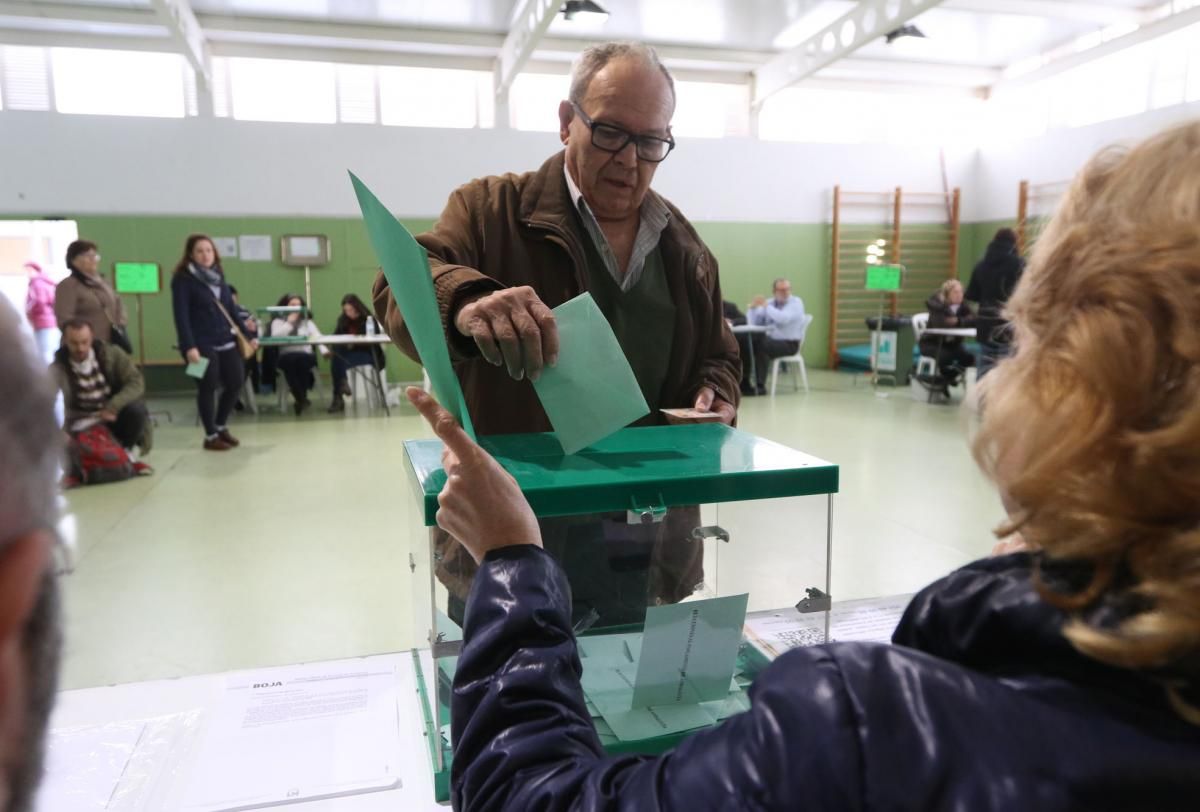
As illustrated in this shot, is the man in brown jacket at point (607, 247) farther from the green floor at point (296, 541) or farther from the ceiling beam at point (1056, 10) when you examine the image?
the ceiling beam at point (1056, 10)

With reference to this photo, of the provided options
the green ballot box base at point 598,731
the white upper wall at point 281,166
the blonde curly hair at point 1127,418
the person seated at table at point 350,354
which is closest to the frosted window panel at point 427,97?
the white upper wall at point 281,166

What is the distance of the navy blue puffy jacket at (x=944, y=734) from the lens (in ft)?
1.33

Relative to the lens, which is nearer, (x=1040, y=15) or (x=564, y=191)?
(x=564, y=191)

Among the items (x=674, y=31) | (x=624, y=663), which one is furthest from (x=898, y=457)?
(x=674, y=31)

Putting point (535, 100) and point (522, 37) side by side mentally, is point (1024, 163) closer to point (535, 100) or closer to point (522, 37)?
point (535, 100)

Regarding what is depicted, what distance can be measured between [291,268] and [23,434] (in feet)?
31.3

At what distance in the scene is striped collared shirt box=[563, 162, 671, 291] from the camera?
4.57 ft

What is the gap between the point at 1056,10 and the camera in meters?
8.59

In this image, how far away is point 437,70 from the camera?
9516 millimetres

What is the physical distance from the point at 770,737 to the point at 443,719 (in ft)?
1.81

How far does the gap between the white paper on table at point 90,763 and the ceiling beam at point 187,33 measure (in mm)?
7785

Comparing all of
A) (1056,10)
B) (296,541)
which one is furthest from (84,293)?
(1056,10)

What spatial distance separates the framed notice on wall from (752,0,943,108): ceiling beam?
578 cm

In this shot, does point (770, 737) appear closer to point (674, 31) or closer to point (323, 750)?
point (323, 750)
